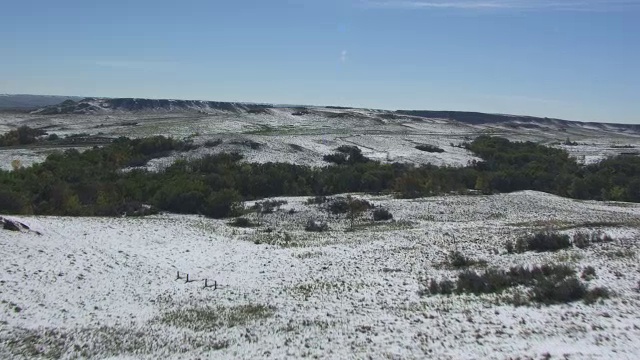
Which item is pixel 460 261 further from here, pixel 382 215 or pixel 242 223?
pixel 242 223

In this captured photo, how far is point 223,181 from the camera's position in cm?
4503

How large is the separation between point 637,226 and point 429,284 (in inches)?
555

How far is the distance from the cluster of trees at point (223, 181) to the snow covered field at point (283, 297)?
23.3 feet

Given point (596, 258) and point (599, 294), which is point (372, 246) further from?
point (599, 294)

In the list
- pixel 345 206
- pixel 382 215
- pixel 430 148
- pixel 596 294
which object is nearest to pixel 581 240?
pixel 596 294

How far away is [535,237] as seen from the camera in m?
23.8

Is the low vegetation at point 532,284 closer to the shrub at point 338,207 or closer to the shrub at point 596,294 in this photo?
the shrub at point 596,294

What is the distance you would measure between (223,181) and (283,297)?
2735cm

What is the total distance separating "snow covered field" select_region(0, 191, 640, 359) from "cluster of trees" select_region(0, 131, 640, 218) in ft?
23.3

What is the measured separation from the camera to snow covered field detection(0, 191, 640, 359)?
44.2ft

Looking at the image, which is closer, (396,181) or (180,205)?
(180,205)

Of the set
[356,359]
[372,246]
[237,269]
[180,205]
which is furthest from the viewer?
[180,205]

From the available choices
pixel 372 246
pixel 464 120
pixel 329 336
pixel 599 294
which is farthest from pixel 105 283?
pixel 464 120

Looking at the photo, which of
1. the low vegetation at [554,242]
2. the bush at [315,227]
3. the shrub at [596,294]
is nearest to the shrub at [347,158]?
the bush at [315,227]
